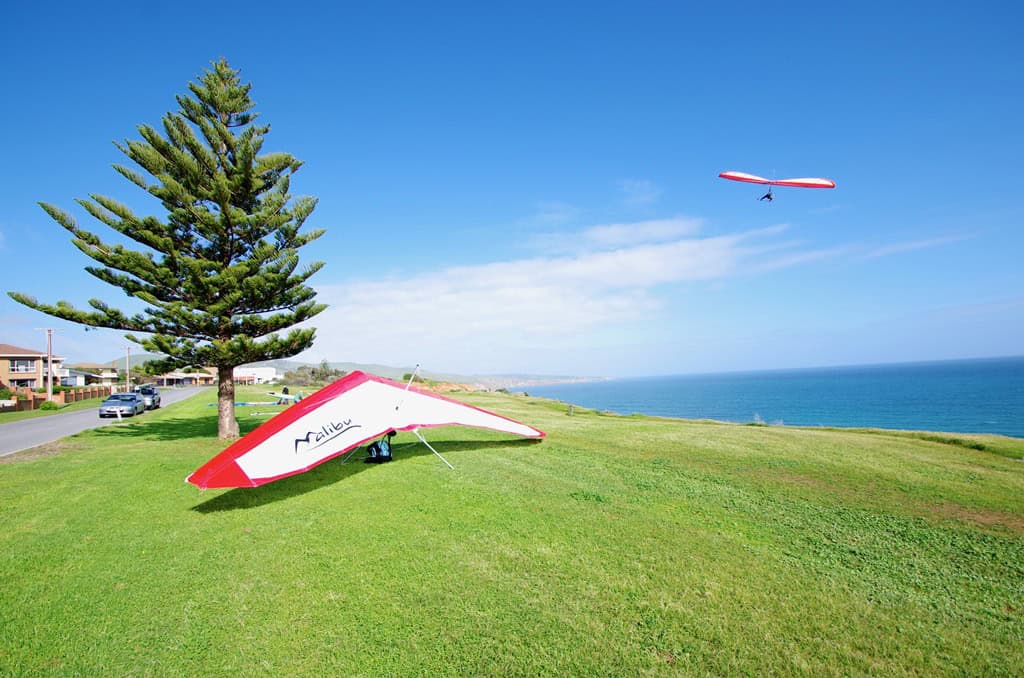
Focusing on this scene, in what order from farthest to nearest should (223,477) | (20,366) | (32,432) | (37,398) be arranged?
(20,366) → (37,398) → (32,432) → (223,477)

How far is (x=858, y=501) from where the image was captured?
5.76 m

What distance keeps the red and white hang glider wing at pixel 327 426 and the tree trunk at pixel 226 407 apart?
256 inches

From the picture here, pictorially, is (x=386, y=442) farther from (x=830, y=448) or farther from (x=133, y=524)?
(x=830, y=448)

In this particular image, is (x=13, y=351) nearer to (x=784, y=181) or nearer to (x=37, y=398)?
(x=37, y=398)

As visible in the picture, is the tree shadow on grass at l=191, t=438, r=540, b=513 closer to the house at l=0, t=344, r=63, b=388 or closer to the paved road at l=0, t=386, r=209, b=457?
the paved road at l=0, t=386, r=209, b=457

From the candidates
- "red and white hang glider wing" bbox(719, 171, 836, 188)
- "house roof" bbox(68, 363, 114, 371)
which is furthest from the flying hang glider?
"house roof" bbox(68, 363, 114, 371)

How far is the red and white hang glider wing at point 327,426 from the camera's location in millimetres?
6305

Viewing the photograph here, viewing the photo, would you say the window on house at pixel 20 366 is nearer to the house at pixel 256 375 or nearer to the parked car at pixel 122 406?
the parked car at pixel 122 406

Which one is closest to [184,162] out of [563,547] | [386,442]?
[386,442]

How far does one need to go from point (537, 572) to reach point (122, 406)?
2904 cm

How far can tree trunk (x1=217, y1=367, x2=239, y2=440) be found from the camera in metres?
13.2

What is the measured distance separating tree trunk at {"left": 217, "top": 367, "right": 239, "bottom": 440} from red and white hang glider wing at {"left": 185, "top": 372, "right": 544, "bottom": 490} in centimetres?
650

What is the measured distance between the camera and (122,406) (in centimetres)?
2458

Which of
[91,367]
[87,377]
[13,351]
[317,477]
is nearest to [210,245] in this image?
[317,477]
